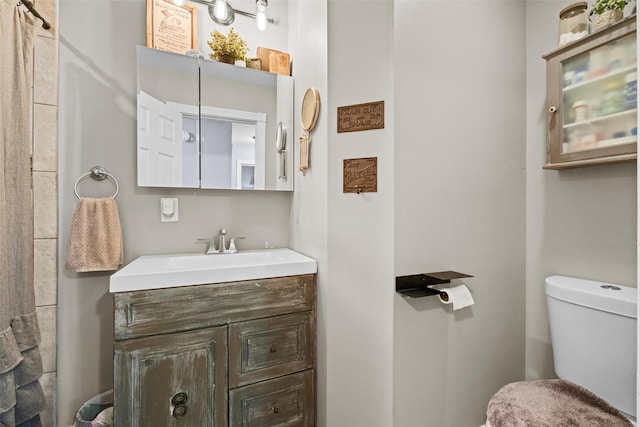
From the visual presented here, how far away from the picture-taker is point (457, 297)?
1265 mm

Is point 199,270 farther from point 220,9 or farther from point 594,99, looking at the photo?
point 594,99

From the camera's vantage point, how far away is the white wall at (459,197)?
126 cm

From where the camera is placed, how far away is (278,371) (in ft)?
4.49

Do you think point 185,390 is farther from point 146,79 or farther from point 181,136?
point 146,79

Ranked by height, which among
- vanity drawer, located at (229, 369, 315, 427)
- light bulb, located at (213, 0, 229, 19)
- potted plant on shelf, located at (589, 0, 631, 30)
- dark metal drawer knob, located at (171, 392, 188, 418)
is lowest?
vanity drawer, located at (229, 369, 315, 427)

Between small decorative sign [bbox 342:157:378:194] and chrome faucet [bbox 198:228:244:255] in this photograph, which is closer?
small decorative sign [bbox 342:157:378:194]

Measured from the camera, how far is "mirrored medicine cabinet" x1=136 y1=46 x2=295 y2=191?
1.56m

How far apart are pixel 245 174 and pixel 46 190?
3.04ft

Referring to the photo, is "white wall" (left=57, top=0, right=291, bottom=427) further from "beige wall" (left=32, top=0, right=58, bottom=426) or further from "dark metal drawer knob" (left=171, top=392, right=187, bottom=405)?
"dark metal drawer knob" (left=171, top=392, right=187, bottom=405)

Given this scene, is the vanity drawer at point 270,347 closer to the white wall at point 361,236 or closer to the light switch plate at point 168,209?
the white wall at point 361,236

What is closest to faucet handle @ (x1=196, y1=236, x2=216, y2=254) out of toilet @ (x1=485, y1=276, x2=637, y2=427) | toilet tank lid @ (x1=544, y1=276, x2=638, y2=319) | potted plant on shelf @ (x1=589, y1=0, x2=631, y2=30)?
toilet @ (x1=485, y1=276, x2=637, y2=427)

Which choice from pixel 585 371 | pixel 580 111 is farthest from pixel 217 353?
pixel 580 111

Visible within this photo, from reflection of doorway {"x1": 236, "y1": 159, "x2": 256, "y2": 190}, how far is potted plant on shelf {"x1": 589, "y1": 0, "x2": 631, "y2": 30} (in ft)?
5.46

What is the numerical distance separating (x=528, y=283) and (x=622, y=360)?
1.74 ft
